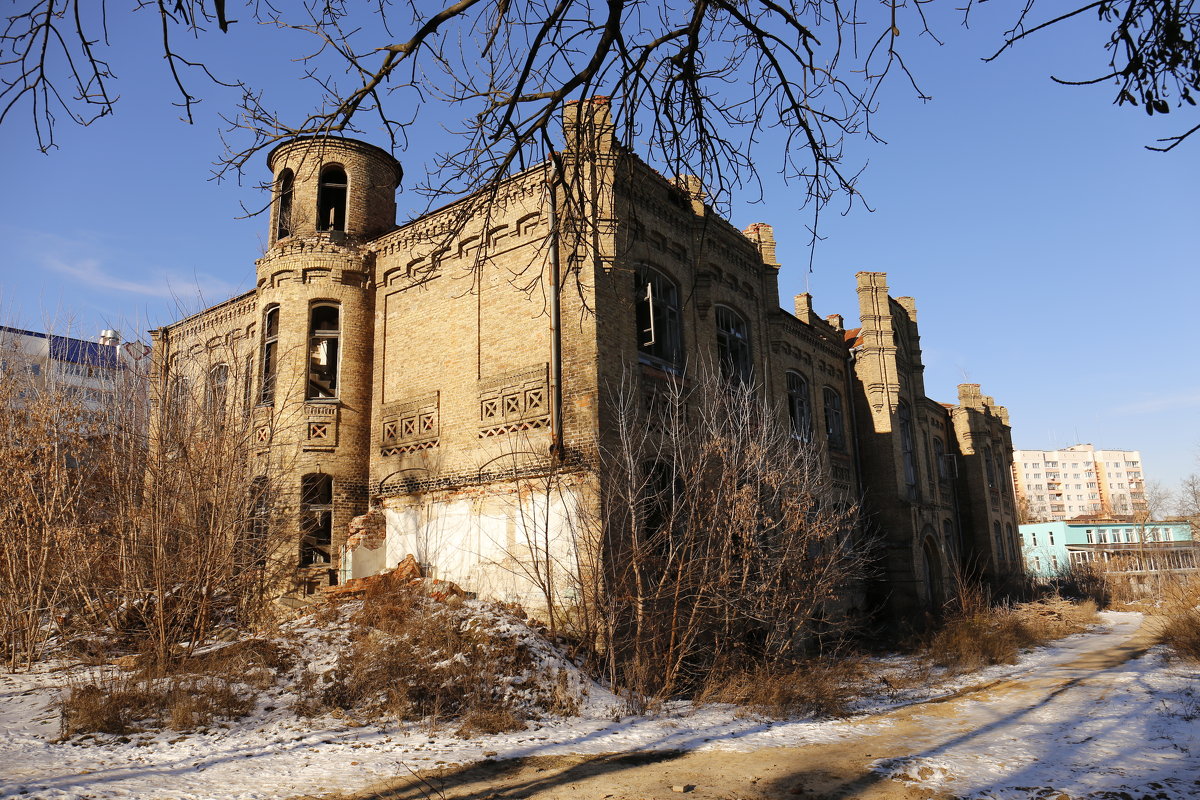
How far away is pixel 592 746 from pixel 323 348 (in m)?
11.8

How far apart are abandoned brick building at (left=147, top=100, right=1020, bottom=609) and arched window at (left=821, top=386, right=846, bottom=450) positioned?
1783 millimetres

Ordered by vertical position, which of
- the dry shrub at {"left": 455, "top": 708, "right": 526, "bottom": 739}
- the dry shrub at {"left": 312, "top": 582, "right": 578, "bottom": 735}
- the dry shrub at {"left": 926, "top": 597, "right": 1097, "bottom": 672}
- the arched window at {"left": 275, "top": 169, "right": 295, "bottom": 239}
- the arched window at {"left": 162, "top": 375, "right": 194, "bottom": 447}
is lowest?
the dry shrub at {"left": 926, "top": 597, "right": 1097, "bottom": 672}

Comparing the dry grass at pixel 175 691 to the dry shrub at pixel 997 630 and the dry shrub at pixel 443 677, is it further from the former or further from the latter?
the dry shrub at pixel 997 630

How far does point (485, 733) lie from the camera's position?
934 centimetres

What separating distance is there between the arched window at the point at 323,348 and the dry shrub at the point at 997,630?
47.0 feet

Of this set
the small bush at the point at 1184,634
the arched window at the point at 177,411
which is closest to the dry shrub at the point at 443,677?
the arched window at the point at 177,411

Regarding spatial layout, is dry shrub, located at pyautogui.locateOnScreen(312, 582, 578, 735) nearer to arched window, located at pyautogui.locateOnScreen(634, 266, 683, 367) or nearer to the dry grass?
the dry grass

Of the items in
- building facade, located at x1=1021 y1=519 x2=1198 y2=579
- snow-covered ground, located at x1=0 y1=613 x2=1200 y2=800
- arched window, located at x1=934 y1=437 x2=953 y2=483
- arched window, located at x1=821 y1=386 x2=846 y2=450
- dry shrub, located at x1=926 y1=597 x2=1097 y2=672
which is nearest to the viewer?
snow-covered ground, located at x1=0 y1=613 x2=1200 y2=800

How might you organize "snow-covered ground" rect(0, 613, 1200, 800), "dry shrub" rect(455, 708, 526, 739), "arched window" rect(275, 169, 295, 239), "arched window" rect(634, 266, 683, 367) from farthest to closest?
"arched window" rect(275, 169, 295, 239)
"arched window" rect(634, 266, 683, 367)
"dry shrub" rect(455, 708, 526, 739)
"snow-covered ground" rect(0, 613, 1200, 800)

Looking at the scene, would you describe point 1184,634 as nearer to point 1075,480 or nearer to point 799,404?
point 799,404

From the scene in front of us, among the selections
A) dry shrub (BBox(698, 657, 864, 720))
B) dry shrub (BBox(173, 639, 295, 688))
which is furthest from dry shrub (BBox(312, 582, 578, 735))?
dry shrub (BBox(698, 657, 864, 720))

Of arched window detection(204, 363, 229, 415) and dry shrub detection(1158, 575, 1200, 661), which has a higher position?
arched window detection(204, 363, 229, 415)

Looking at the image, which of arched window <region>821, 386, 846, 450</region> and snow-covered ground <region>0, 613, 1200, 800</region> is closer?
snow-covered ground <region>0, 613, 1200, 800</region>

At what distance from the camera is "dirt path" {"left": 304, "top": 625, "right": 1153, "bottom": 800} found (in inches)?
285
